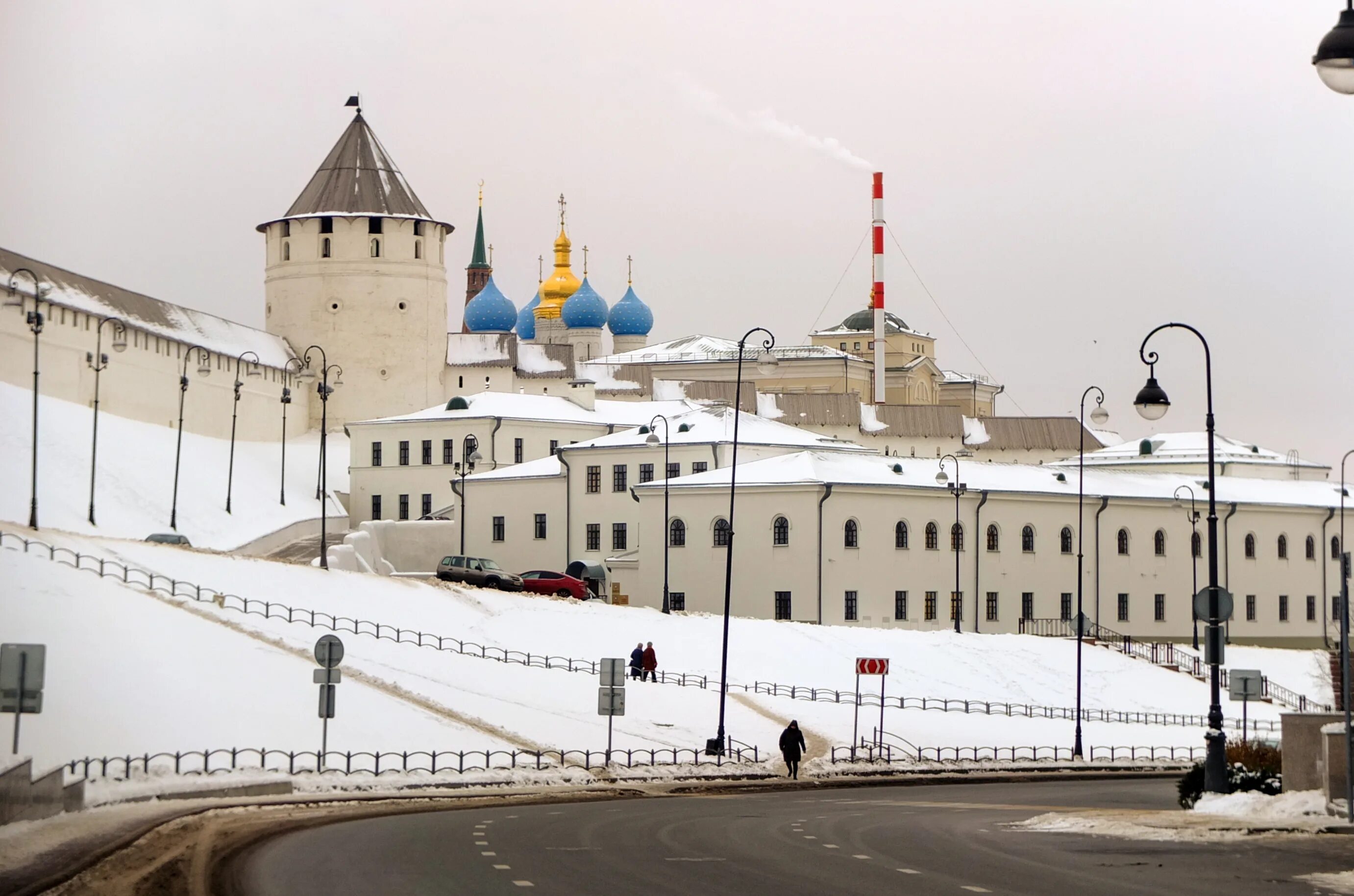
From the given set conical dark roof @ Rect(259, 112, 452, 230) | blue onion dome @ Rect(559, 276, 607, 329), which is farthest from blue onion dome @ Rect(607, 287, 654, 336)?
conical dark roof @ Rect(259, 112, 452, 230)

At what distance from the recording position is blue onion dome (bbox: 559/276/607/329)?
119 metres

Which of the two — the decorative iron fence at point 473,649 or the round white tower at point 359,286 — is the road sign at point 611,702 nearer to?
the decorative iron fence at point 473,649

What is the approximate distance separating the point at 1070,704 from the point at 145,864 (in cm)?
4084

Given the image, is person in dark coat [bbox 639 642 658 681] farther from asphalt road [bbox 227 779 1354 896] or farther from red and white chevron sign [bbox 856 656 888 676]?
asphalt road [bbox 227 779 1354 896]

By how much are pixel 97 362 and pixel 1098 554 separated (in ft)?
114

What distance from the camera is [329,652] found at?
3066 centimetres

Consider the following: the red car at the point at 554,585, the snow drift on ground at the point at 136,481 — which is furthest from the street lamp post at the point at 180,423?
the red car at the point at 554,585

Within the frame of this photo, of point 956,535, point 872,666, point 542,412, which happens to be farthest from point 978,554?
point 872,666

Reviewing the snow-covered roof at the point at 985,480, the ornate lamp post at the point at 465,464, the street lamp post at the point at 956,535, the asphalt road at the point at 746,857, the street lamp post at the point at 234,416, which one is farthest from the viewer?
the ornate lamp post at the point at 465,464

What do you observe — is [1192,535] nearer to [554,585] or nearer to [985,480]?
[985,480]

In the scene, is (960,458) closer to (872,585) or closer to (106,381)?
(872,585)

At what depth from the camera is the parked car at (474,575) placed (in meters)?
60.3

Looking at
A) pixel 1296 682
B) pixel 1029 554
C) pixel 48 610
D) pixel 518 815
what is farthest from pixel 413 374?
pixel 518 815

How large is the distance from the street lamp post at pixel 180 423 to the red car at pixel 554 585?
11.1 meters
